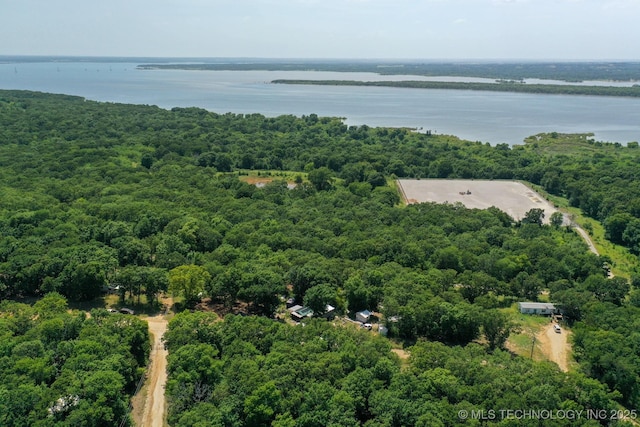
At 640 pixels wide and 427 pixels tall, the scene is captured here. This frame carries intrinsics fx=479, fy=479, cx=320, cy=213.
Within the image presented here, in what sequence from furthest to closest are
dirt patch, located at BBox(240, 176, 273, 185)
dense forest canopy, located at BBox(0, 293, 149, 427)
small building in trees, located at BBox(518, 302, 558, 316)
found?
dirt patch, located at BBox(240, 176, 273, 185) < small building in trees, located at BBox(518, 302, 558, 316) < dense forest canopy, located at BBox(0, 293, 149, 427)

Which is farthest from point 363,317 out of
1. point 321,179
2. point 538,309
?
point 321,179

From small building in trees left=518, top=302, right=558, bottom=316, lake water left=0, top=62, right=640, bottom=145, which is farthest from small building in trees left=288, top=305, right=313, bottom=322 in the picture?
lake water left=0, top=62, right=640, bottom=145

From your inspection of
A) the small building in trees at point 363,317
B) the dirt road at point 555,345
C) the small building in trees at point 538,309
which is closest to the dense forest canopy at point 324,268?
the small building in trees at point 363,317

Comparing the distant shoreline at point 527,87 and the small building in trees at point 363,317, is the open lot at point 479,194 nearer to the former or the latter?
the small building in trees at point 363,317

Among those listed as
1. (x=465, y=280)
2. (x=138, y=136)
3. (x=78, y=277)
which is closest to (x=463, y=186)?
Answer: (x=465, y=280)

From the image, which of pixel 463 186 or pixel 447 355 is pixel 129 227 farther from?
pixel 463 186

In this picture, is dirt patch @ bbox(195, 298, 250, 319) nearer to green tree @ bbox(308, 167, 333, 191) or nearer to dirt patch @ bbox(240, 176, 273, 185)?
green tree @ bbox(308, 167, 333, 191)

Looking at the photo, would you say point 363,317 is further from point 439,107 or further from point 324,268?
point 439,107
